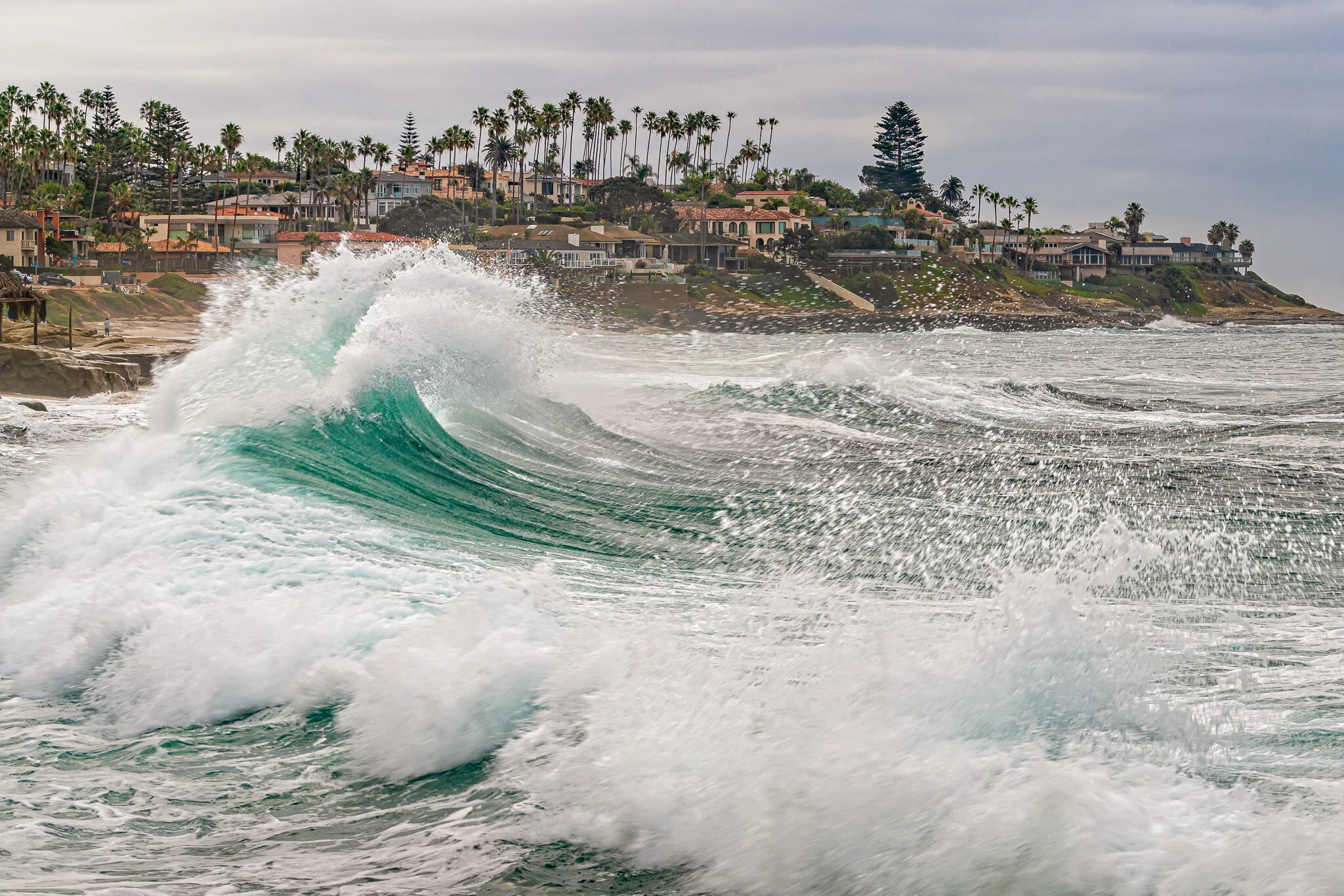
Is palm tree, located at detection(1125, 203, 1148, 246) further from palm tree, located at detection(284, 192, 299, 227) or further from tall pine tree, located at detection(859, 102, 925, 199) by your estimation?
palm tree, located at detection(284, 192, 299, 227)

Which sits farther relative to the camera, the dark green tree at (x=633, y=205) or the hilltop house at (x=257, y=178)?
the dark green tree at (x=633, y=205)

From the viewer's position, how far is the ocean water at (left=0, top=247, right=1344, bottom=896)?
5.42 m

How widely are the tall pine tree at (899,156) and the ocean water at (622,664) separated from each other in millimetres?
164969

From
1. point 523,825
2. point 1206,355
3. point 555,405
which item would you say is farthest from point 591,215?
point 523,825

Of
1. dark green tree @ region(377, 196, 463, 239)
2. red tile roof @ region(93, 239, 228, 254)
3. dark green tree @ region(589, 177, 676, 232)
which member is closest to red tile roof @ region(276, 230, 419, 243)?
red tile roof @ region(93, 239, 228, 254)

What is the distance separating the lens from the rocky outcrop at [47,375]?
28.7m

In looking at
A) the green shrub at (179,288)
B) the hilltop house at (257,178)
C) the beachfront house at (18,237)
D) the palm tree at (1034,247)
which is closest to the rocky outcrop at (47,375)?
the green shrub at (179,288)

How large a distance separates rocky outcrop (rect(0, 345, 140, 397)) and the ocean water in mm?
12060

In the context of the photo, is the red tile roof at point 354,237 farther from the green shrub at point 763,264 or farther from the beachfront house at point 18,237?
the green shrub at point 763,264

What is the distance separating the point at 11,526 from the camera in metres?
10.4

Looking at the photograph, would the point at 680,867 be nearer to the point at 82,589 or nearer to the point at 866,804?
the point at 866,804

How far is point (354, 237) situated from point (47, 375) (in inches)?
2682

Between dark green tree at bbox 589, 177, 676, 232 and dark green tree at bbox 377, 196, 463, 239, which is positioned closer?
dark green tree at bbox 377, 196, 463, 239

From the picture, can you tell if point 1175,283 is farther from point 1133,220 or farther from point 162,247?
point 162,247
